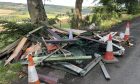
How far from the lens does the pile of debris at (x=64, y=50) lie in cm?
828

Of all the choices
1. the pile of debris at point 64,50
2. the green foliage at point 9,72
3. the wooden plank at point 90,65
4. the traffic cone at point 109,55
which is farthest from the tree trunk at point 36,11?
the green foliage at point 9,72

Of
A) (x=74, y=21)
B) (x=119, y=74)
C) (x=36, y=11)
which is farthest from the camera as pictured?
(x=74, y=21)

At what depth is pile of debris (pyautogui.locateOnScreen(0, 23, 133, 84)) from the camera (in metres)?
8.28

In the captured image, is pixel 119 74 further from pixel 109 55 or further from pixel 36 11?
pixel 36 11

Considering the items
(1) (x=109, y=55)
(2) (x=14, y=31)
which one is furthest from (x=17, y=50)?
(1) (x=109, y=55)

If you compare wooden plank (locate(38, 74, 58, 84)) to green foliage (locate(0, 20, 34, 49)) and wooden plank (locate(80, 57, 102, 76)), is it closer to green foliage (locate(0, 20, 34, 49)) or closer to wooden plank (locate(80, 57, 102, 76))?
wooden plank (locate(80, 57, 102, 76))

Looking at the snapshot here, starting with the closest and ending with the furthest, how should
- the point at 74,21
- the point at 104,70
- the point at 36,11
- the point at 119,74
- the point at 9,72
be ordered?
1. the point at 9,72
2. the point at 119,74
3. the point at 104,70
4. the point at 36,11
5. the point at 74,21

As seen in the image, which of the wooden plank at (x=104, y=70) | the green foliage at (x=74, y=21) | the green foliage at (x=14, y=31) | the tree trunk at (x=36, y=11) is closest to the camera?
the wooden plank at (x=104, y=70)

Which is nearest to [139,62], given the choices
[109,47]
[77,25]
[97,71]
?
[109,47]

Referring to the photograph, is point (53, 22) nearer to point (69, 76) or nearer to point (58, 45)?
point (58, 45)

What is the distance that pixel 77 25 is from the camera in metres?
A: 19.9

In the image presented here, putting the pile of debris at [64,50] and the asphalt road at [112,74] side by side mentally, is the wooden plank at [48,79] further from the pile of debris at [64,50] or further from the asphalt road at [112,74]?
the asphalt road at [112,74]

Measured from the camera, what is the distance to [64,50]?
29.3 feet

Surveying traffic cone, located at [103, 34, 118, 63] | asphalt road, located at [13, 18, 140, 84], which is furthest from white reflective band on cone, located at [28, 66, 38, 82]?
traffic cone, located at [103, 34, 118, 63]
